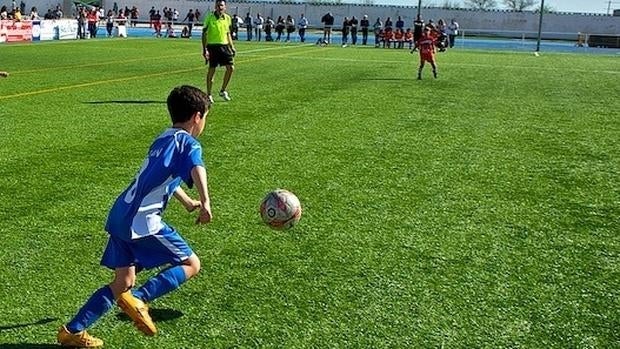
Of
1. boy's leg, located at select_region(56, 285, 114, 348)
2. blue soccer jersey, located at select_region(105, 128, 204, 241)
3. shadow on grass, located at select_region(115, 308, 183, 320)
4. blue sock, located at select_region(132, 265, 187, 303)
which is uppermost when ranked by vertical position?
blue soccer jersey, located at select_region(105, 128, 204, 241)

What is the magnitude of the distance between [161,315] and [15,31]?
33642 mm

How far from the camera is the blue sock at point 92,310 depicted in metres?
3.76

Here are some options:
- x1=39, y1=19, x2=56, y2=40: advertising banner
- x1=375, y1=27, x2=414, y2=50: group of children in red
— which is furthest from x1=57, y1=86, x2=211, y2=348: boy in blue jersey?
x1=375, y1=27, x2=414, y2=50: group of children in red

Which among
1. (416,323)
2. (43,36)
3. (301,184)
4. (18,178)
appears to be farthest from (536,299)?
(43,36)

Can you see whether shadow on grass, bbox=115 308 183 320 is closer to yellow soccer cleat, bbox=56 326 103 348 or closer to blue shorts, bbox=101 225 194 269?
yellow soccer cleat, bbox=56 326 103 348

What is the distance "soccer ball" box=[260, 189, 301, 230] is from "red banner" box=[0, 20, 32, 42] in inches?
1268

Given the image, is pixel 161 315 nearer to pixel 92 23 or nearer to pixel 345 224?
pixel 345 224

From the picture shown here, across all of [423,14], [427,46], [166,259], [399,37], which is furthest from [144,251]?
[423,14]

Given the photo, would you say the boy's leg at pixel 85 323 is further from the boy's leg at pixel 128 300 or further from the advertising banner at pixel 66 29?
the advertising banner at pixel 66 29

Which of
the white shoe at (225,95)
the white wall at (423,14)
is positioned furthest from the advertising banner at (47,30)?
the white wall at (423,14)

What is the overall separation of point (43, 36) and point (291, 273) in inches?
1412

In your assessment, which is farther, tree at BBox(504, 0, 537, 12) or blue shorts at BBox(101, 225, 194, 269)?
tree at BBox(504, 0, 537, 12)

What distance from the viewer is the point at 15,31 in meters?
34.5

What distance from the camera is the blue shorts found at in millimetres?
3705
